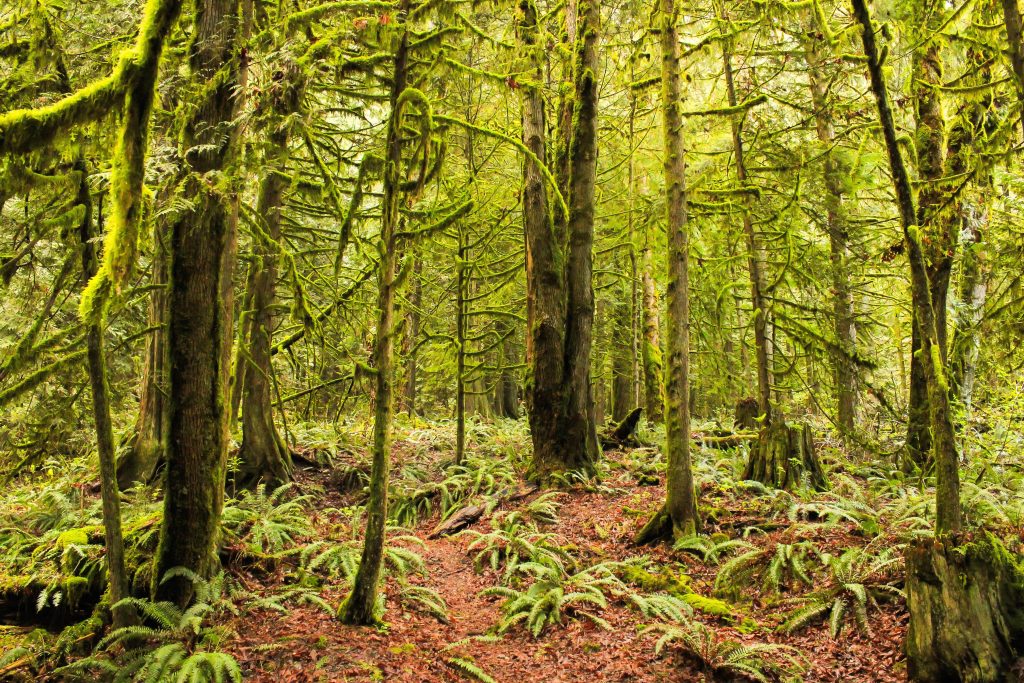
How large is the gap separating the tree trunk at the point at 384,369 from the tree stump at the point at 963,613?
4562 millimetres

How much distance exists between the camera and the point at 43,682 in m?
4.59

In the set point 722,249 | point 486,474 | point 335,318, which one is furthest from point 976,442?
point 335,318

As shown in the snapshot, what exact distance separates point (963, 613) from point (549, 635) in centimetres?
352

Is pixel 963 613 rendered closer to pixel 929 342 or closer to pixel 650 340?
pixel 929 342

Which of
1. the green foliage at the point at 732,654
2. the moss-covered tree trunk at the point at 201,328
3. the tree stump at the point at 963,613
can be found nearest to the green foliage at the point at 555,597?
the green foliage at the point at 732,654

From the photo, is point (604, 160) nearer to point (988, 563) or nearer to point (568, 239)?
point (568, 239)

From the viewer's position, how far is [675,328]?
7492 mm

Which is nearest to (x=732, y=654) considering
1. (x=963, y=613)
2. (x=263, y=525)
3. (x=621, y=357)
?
(x=963, y=613)

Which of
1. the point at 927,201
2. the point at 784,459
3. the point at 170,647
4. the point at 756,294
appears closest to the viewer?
the point at 170,647

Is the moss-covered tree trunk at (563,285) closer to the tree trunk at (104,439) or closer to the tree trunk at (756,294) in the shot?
the tree trunk at (756,294)

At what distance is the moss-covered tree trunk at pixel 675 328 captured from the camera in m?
7.36

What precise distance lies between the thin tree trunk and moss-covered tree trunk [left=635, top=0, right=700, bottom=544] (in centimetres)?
268

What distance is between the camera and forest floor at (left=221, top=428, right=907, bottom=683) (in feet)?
16.1

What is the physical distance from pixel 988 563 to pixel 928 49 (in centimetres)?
712
